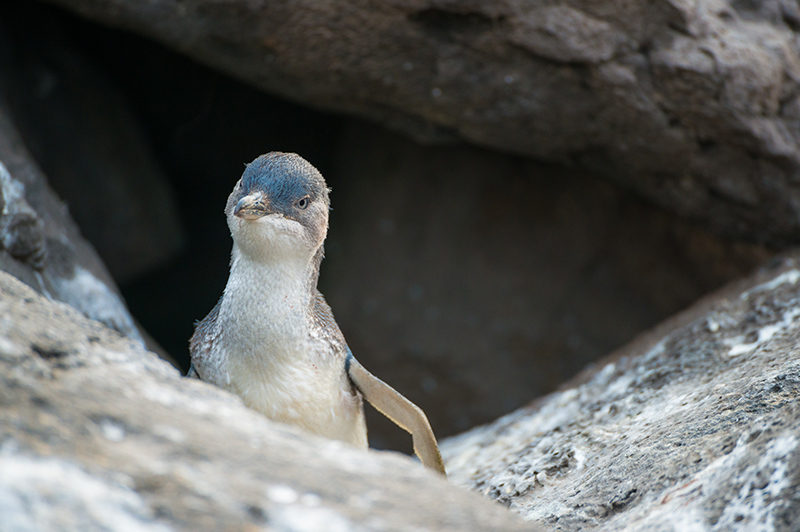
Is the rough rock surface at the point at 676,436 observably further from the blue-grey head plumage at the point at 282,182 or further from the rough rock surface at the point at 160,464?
the blue-grey head plumage at the point at 282,182

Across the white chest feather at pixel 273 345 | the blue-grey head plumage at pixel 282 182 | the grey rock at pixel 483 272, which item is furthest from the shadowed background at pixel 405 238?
the white chest feather at pixel 273 345

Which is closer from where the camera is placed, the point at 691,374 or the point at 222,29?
the point at 691,374

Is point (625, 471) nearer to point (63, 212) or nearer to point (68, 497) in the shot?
point (68, 497)

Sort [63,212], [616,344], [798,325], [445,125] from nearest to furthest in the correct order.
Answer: [798,325]
[63,212]
[445,125]
[616,344]

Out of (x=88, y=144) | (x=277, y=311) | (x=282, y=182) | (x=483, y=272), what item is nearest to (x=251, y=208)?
(x=282, y=182)

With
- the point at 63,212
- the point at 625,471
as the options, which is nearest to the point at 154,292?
the point at 63,212

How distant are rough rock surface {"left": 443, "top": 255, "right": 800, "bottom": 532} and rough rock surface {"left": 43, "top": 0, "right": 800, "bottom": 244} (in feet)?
2.08

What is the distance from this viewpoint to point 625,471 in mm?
2031

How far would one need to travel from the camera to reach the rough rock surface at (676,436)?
5.08ft

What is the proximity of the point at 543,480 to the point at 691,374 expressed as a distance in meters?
0.88

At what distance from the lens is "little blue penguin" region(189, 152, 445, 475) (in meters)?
2.29

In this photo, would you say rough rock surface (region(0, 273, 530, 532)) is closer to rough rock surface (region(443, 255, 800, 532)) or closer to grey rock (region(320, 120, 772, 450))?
rough rock surface (region(443, 255, 800, 532))

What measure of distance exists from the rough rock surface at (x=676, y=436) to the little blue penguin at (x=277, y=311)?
798 millimetres

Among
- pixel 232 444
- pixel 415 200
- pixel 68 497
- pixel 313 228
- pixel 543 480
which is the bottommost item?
pixel 415 200
